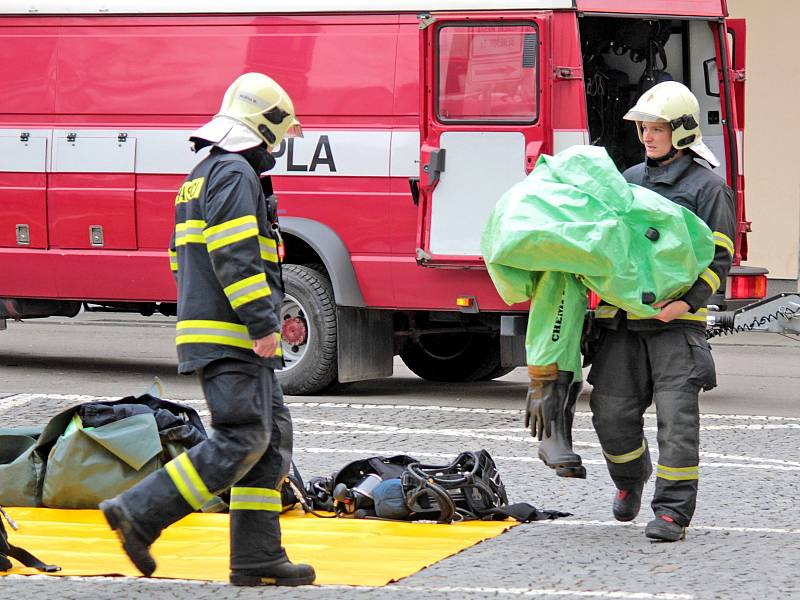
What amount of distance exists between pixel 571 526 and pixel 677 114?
1.73 meters

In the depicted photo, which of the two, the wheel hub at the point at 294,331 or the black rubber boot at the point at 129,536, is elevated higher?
the wheel hub at the point at 294,331

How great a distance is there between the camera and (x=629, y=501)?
21.7 feet

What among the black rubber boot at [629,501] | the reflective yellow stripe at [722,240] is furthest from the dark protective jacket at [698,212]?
the black rubber boot at [629,501]

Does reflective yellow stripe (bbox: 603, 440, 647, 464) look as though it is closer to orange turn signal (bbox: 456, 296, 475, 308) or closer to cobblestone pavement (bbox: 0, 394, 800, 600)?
cobblestone pavement (bbox: 0, 394, 800, 600)

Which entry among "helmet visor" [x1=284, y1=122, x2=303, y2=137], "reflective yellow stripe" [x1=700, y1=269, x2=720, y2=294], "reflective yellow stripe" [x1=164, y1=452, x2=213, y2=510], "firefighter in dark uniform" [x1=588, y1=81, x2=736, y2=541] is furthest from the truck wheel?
"reflective yellow stripe" [x1=164, y1=452, x2=213, y2=510]

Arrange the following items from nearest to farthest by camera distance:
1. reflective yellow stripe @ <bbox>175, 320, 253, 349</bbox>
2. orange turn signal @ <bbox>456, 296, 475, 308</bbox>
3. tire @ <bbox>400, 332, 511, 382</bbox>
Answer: reflective yellow stripe @ <bbox>175, 320, 253, 349</bbox> < orange turn signal @ <bbox>456, 296, 475, 308</bbox> < tire @ <bbox>400, 332, 511, 382</bbox>

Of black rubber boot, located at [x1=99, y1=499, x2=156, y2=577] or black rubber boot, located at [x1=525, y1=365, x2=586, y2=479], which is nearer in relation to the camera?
black rubber boot, located at [x1=99, y1=499, x2=156, y2=577]

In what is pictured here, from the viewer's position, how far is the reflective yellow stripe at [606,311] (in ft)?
21.0

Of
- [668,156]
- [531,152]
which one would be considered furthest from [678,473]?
[531,152]

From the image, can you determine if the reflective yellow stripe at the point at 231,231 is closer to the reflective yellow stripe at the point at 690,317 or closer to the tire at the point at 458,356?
the reflective yellow stripe at the point at 690,317

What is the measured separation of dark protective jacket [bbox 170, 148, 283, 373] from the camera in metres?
5.25

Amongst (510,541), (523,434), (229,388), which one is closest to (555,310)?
(510,541)

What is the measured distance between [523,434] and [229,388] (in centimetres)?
443

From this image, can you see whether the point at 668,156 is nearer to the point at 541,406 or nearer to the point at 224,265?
the point at 541,406
